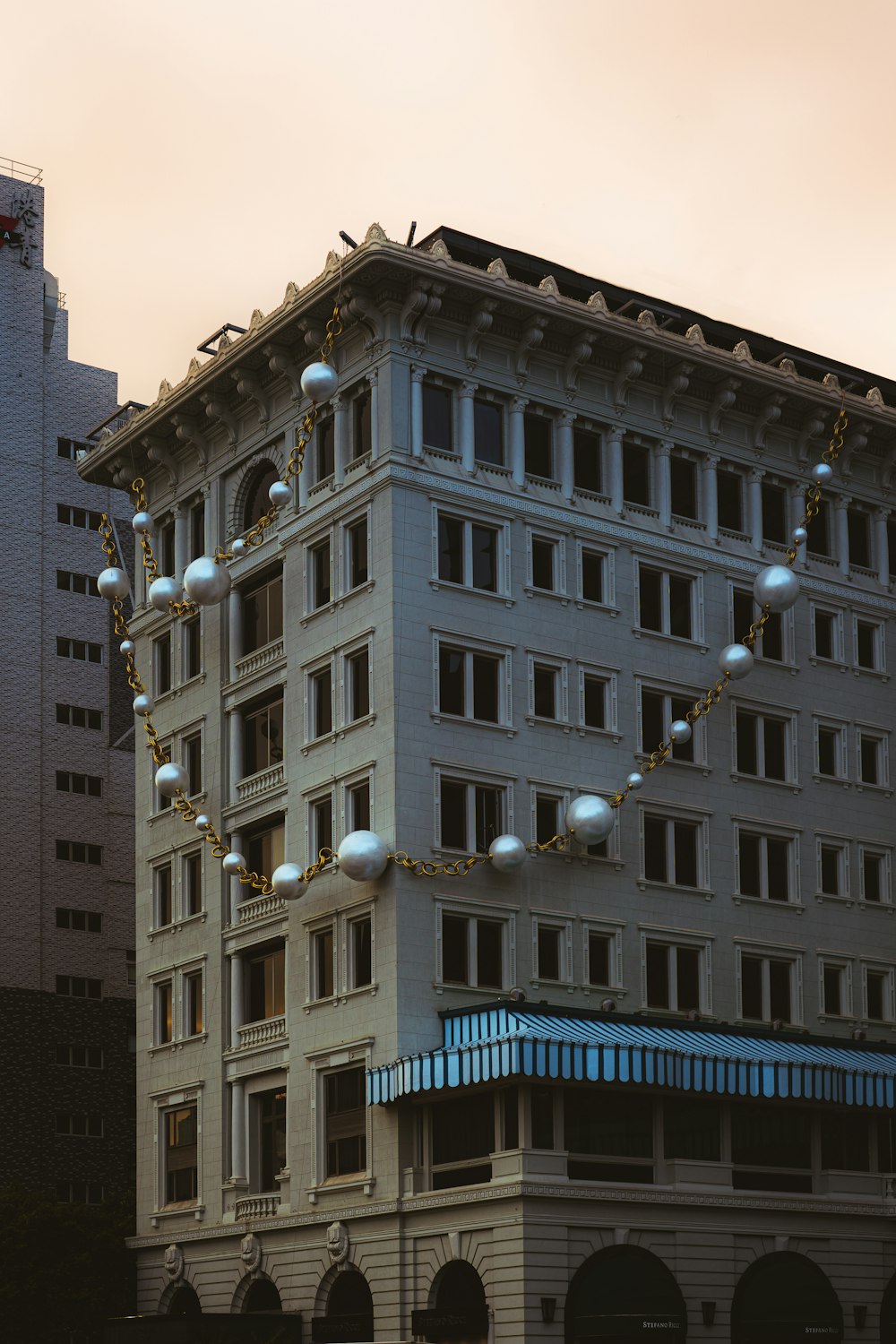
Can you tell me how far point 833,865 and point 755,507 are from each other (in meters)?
12.6

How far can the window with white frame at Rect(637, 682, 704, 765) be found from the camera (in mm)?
68125

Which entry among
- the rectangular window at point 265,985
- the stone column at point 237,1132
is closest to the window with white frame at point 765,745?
the rectangular window at point 265,985

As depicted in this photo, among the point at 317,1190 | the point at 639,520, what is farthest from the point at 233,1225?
the point at 639,520

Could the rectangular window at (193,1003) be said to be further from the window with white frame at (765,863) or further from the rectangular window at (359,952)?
the window with white frame at (765,863)

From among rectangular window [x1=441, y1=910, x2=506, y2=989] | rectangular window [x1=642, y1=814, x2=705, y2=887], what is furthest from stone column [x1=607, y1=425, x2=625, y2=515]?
rectangular window [x1=441, y1=910, x2=506, y2=989]

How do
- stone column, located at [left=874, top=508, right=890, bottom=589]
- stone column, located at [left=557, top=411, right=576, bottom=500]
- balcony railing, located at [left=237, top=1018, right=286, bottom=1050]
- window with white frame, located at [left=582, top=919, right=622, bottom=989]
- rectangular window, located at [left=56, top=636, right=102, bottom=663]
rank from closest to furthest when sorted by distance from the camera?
window with white frame, located at [left=582, top=919, right=622, bottom=989]
balcony railing, located at [left=237, top=1018, right=286, bottom=1050]
stone column, located at [left=557, top=411, right=576, bottom=500]
stone column, located at [left=874, top=508, right=890, bottom=589]
rectangular window, located at [left=56, top=636, right=102, bottom=663]

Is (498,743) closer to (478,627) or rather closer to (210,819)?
(478,627)

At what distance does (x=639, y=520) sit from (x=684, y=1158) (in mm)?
21170

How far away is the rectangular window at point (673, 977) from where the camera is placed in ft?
216

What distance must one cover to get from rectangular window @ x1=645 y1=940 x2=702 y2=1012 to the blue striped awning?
2.48 metres

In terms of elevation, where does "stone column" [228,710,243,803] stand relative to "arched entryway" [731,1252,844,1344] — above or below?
above

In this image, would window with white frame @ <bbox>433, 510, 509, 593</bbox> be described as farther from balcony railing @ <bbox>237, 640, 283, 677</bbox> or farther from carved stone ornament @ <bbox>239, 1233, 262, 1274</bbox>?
carved stone ornament @ <bbox>239, 1233, 262, 1274</bbox>

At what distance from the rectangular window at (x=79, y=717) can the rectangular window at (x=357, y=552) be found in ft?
137

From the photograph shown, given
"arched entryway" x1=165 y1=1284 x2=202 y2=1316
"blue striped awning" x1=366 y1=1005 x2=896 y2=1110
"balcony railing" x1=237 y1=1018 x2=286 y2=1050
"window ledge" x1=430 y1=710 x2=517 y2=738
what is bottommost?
"arched entryway" x1=165 y1=1284 x2=202 y2=1316
